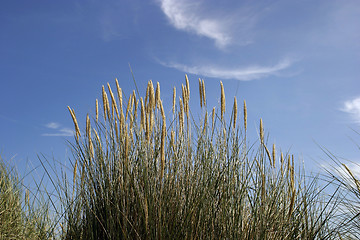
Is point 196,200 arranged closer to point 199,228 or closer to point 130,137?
point 199,228

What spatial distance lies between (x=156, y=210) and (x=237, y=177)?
64 cm

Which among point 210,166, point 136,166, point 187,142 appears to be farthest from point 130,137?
point 210,166

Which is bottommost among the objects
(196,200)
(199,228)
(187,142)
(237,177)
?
(199,228)

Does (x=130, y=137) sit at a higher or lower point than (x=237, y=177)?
higher

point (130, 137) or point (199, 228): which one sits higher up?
point (130, 137)

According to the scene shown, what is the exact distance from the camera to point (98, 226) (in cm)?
235

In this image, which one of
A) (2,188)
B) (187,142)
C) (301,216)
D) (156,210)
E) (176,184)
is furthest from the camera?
(2,188)

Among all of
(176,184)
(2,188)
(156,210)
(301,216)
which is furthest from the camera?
(2,188)

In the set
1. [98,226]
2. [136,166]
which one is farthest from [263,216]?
[98,226]

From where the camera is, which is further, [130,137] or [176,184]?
[130,137]

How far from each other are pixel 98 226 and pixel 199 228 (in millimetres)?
671

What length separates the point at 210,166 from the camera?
2.36 m

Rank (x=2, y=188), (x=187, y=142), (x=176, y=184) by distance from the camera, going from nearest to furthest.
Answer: (x=176, y=184), (x=187, y=142), (x=2, y=188)

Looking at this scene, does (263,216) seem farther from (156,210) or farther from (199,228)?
(156,210)
